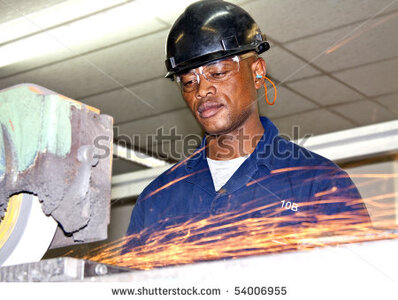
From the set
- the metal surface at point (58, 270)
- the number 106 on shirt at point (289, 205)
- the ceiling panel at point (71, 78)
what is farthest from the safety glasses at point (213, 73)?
the ceiling panel at point (71, 78)

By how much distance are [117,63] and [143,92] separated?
54 cm

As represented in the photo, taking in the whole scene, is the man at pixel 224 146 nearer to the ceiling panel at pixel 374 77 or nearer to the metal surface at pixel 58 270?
the metal surface at pixel 58 270

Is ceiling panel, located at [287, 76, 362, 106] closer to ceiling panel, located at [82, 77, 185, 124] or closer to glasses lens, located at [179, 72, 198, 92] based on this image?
ceiling panel, located at [82, 77, 185, 124]

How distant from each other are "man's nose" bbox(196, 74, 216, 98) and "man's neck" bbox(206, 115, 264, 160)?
0.50 feet

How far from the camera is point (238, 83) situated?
184cm

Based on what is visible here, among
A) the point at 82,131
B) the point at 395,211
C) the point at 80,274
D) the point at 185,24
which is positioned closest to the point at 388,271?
the point at 80,274

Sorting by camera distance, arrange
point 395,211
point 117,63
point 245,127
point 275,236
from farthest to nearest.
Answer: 1. point 395,211
2. point 117,63
3. point 245,127
4. point 275,236

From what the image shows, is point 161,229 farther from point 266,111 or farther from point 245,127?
point 266,111

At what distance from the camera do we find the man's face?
1780 mm

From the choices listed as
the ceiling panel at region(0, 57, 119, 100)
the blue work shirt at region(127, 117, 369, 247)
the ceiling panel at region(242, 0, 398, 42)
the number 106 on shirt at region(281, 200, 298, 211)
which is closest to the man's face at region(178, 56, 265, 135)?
the blue work shirt at region(127, 117, 369, 247)

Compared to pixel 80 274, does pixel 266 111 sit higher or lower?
higher

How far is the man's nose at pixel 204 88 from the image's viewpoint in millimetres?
1773

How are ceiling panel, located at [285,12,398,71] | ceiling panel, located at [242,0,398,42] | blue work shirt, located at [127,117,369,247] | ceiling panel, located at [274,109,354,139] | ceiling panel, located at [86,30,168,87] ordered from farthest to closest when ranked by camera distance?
ceiling panel, located at [274,109,354,139] < ceiling panel, located at [86,30,168,87] < ceiling panel, located at [285,12,398,71] < ceiling panel, located at [242,0,398,42] < blue work shirt, located at [127,117,369,247]

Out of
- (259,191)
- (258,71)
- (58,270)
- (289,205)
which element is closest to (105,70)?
(258,71)
